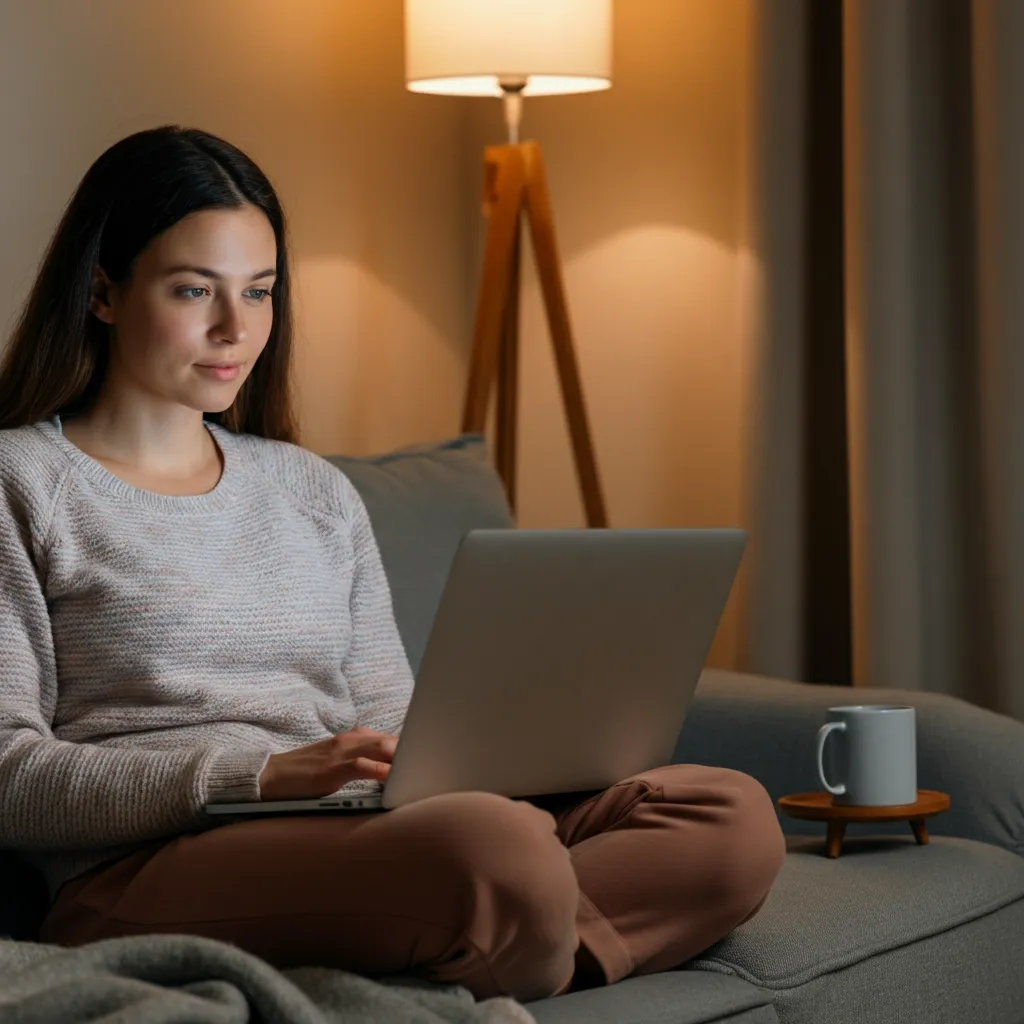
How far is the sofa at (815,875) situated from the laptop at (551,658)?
194mm

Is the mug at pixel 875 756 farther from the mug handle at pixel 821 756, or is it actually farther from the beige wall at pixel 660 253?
the beige wall at pixel 660 253

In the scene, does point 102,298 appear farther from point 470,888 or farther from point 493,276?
point 493,276

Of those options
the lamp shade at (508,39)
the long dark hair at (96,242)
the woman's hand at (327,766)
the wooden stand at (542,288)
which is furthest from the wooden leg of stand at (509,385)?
the woman's hand at (327,766)

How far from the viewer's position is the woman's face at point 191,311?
1651 millimetres

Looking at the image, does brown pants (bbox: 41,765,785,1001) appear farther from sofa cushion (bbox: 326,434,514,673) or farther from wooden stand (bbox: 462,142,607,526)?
wooden stand (bbox: 462,142,607,526)

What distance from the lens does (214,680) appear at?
159cm

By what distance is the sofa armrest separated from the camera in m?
1.82

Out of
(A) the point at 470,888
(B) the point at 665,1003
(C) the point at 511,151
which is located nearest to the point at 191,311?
(A) the point at 470,888

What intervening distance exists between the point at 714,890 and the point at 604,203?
5.91ft

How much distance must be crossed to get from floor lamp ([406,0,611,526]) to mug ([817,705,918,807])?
1.05 meters

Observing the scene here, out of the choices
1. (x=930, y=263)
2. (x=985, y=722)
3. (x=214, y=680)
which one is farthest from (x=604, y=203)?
(x=214, y=680)

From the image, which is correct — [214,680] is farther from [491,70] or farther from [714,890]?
[491,70]

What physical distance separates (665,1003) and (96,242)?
90cm

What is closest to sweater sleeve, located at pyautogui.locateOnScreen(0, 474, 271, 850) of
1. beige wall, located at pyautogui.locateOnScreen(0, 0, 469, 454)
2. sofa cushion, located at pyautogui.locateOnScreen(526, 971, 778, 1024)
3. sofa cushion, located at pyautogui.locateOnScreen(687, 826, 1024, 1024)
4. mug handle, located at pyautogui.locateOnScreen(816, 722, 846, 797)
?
sofa cushion, located at pyautogui.locateOnScreen(526, 971, 778, 1024)
